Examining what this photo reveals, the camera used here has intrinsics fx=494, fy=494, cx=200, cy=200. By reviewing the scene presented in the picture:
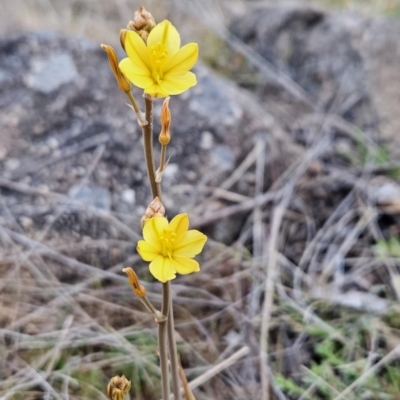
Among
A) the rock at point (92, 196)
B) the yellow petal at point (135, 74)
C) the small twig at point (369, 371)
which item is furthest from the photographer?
the rock at point (92, 196)

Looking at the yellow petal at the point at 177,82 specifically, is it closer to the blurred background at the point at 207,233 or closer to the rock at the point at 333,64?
the blurred background at the point at 207,233

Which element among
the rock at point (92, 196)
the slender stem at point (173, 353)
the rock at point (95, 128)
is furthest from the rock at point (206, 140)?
the slender stem at point (173, 353)

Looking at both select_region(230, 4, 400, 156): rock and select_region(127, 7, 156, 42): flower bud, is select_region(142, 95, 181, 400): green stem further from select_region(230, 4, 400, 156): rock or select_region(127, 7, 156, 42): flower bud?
select_region(230, 4, 400, 156): rock

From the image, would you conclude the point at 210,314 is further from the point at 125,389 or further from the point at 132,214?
the point at 125,389

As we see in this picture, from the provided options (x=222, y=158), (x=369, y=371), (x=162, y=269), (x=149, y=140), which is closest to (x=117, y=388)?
(x=162, y=269)

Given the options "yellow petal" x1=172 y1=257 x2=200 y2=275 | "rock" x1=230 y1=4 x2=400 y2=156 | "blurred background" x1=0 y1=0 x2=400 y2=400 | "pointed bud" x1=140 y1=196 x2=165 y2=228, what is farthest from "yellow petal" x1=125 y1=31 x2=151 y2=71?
"rock" x1=230 y1=4 x2=400 y2=156

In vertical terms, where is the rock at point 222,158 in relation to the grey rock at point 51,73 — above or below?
below
